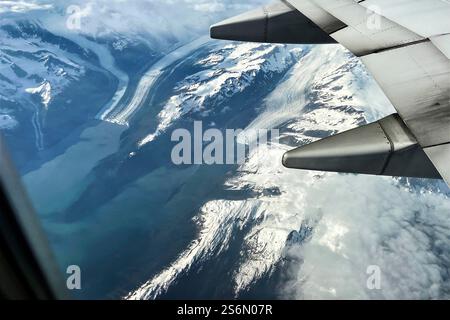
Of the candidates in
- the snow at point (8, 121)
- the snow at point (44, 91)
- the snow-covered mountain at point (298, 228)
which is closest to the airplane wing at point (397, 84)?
the snow-covered mountain at point (298, 228)

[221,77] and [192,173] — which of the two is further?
[221,77]

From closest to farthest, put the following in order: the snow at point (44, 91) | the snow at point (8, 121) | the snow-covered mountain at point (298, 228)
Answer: the snow-covered mountain at point (298, 228) < the snow at point (8, 121) < the snow at point (44, 91)

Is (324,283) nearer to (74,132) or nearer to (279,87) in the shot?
(279,87)

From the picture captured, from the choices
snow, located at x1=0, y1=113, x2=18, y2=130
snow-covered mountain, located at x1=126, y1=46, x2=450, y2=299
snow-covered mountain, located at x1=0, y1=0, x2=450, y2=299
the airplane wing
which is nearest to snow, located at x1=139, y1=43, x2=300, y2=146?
snow-covered mountain, located at x1=0, y1=0, x2=450, y2=299

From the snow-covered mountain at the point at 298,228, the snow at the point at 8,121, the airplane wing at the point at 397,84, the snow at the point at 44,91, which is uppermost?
the airplane wing at the point at 397,84

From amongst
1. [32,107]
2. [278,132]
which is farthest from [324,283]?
[32,107]

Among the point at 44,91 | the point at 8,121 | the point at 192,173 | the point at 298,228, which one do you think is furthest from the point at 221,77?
the point at 8,121

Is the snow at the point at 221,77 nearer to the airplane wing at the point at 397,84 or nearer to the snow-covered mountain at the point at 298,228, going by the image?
the snow-covered mountain at the point at 298,228

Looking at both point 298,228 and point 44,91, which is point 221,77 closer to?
point 44,91

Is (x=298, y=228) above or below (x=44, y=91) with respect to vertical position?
below

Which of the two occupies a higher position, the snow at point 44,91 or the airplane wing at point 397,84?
the airplane wing at point 397,84

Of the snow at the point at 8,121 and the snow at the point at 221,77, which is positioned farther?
the snow at the point at 221,77
